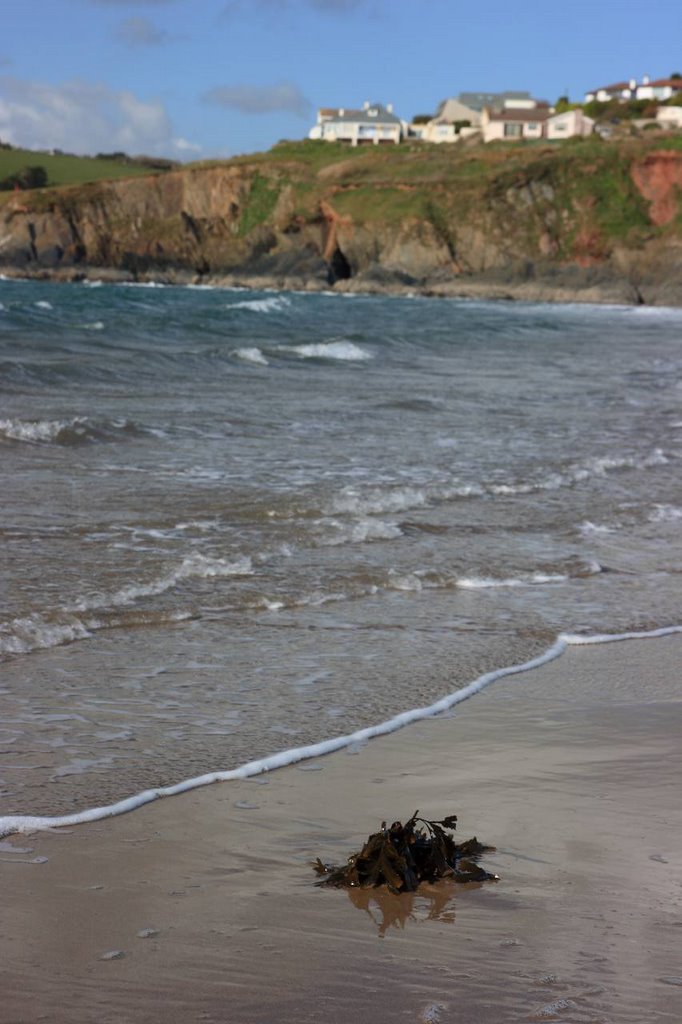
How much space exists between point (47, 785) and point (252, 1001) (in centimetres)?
150

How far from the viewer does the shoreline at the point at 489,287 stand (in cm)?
7144

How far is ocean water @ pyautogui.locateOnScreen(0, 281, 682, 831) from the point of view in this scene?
452 cm

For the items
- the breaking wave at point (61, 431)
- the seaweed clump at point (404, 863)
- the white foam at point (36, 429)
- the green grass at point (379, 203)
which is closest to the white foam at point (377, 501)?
the breaking wave at point (61, 431)

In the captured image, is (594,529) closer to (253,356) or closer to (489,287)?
(253,356)

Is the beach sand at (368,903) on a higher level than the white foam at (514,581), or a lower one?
higher

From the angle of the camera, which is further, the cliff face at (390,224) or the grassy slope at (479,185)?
the grassy slope at (479,185)

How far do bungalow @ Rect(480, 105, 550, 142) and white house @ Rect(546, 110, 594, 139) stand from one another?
52.7 inches

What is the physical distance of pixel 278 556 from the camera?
727 centimetres

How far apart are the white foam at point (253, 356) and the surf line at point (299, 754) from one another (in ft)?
54.2

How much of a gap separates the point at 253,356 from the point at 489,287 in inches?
2179

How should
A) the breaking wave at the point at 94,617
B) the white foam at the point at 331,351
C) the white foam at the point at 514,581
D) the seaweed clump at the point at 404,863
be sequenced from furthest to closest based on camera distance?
the white foam at the point at 331,351 < the white foam at the point at 514,581 < the breaking wave at the point at 94,617 < the seaweed clump at the point at 404,863

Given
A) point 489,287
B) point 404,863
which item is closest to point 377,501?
point 404,863

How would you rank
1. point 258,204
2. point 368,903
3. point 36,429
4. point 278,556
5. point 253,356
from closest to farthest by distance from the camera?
point 368,903, point 278,556, point 36,429, point 253,356, point 258,204

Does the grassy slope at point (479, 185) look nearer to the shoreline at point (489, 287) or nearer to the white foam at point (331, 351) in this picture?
the shoreline at point (489, 287)
